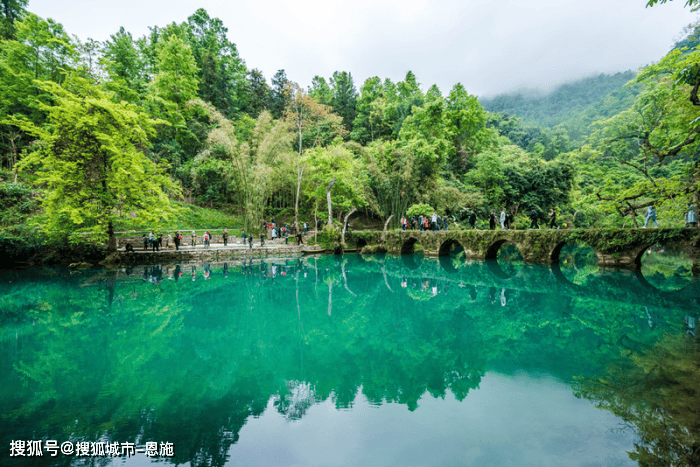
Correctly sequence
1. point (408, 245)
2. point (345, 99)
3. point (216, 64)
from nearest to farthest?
1. point (408, 245)
2. point (216, 64)
3. point (345, 99)

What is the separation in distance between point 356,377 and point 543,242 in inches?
629

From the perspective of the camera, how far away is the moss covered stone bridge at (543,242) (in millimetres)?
13109

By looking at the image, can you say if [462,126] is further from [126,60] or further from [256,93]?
[126,60]

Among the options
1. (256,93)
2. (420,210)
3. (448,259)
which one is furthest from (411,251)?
(256,93)

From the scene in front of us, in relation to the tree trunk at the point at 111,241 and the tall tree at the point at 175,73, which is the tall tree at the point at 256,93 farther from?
the tree trunk at the point at 111,241

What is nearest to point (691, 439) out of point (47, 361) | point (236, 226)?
point (47, 361)

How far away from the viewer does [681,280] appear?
12891 mm

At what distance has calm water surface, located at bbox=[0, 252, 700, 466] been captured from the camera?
3.38 m

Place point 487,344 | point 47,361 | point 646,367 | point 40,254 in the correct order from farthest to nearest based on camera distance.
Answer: point 40,254, point 487,344, point 47,361, point 646,367

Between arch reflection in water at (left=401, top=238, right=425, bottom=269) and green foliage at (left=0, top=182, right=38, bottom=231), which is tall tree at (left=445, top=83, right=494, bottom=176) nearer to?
arch reflection in water at (left=401, top=238, right=425, bottom=269)

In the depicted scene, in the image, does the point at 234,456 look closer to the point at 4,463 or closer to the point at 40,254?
the point at 4,463

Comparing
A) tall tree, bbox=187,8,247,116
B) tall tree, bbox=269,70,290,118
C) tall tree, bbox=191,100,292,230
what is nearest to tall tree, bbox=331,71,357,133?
tall tree, bbox=269,70,290,118

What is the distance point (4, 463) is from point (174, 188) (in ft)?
58.9

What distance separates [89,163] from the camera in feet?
50.1
